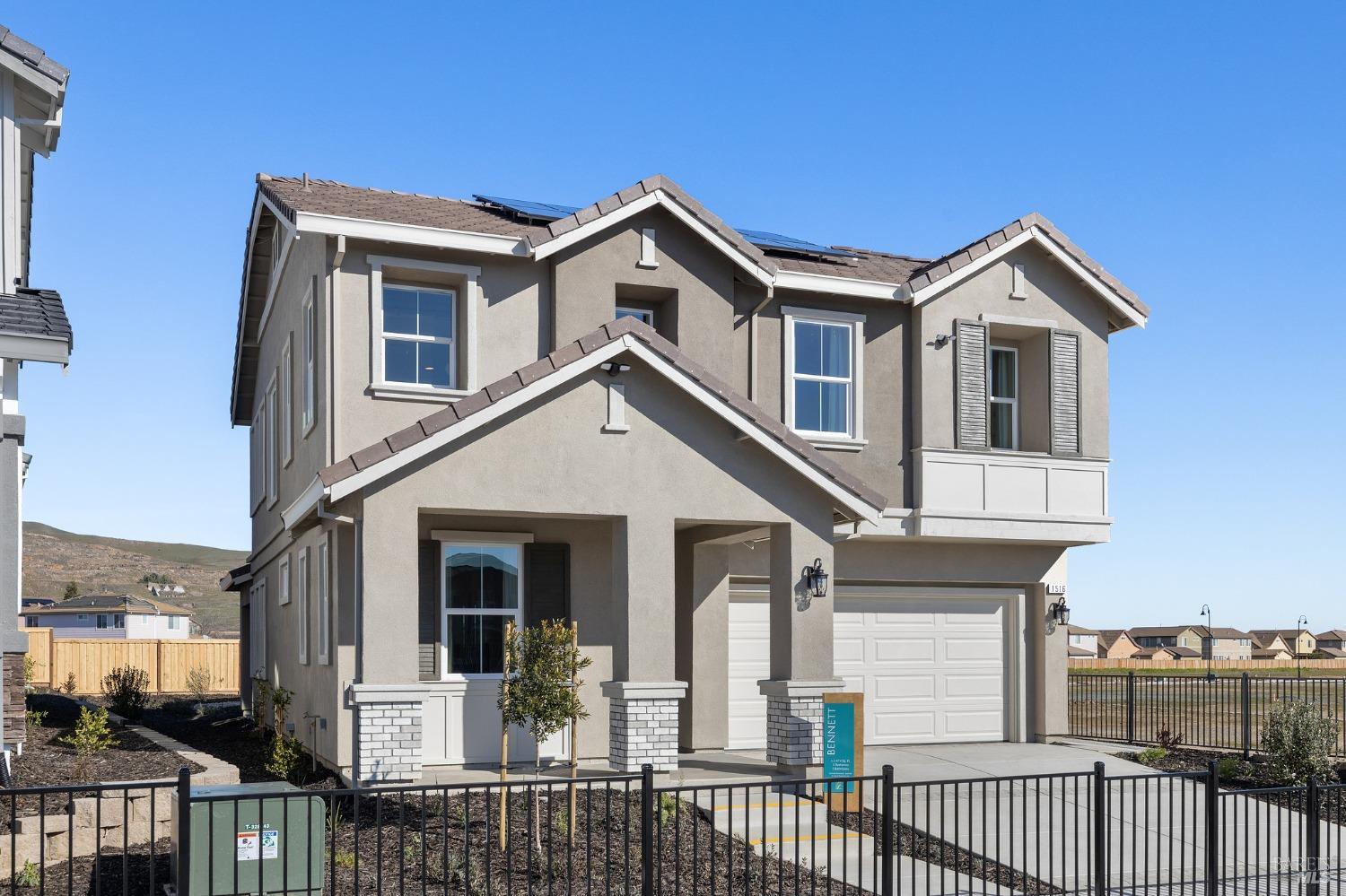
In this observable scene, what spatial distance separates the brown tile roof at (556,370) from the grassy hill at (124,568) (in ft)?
272

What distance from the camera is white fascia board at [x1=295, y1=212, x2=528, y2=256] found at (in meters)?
15.1

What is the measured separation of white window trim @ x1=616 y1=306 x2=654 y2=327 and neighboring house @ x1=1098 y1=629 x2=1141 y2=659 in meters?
97.0

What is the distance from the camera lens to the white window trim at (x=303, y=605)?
17562 millimetres

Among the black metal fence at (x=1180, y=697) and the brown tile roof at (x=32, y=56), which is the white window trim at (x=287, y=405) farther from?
the black metal fence at (x=1180, y=697)

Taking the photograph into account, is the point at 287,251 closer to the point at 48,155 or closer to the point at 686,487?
the point at 48,155

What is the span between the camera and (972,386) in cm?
1922

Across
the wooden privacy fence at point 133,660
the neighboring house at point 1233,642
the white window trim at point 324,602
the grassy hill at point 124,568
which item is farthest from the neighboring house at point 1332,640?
the white window trim at point 324,602

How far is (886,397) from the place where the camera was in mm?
18875

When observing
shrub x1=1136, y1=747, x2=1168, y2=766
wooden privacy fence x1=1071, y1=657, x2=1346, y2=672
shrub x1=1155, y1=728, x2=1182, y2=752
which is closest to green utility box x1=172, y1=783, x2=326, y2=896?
shrub x1=1136, y1=747, x2=1168, y2=766

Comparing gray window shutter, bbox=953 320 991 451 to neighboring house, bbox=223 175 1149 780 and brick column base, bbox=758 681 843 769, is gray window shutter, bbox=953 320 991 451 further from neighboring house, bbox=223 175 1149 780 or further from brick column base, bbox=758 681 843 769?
brick column base, bbox=758 681 843 769

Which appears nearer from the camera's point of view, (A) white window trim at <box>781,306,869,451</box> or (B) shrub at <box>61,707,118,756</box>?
(B) shrub at <box>61,707,118,756</box>

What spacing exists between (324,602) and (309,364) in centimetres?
305

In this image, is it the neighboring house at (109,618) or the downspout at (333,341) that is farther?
the neighboring house at (109,618)

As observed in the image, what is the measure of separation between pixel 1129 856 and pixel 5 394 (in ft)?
39.7
